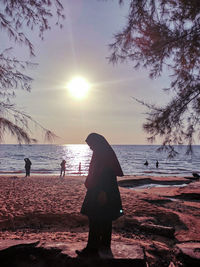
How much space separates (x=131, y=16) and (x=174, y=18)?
2.91ft

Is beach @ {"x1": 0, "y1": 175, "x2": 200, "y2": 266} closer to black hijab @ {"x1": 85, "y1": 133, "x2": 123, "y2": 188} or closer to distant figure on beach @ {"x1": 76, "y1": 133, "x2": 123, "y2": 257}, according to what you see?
distant figure on beach @ {"x1": 76, "y1": 133, "x2": 123, "y2": 257}

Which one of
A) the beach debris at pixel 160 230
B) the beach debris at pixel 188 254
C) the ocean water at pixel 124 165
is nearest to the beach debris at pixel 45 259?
the beach debris at pixel 188 254

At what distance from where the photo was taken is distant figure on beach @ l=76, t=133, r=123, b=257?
339 cm

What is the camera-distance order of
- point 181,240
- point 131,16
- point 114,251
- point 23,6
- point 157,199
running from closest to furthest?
point 114,251 → point 23,6 → point 131,16 → point 181,240 → point 157,199

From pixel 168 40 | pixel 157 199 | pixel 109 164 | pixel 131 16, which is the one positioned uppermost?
pixel 131 16

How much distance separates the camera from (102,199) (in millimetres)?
3418

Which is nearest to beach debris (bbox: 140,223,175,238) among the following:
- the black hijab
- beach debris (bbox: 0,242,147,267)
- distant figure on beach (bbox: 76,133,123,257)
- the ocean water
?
the ocean water

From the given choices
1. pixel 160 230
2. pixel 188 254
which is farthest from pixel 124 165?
pixel 188 254

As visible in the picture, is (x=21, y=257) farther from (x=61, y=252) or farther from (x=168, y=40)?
(x=168, y=40)

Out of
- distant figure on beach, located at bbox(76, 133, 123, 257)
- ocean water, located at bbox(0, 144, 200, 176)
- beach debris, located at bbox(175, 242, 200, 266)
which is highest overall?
distant figure on beach, located at bbox(76, 133, 123, 257)

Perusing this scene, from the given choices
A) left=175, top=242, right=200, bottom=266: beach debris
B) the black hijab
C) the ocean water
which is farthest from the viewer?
the ocean water

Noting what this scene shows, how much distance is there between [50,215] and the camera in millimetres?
6289

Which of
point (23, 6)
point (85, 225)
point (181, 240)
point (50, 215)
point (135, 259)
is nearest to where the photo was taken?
point (135, 259)

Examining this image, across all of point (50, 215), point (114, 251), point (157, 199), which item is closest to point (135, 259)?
point (114, 251)
